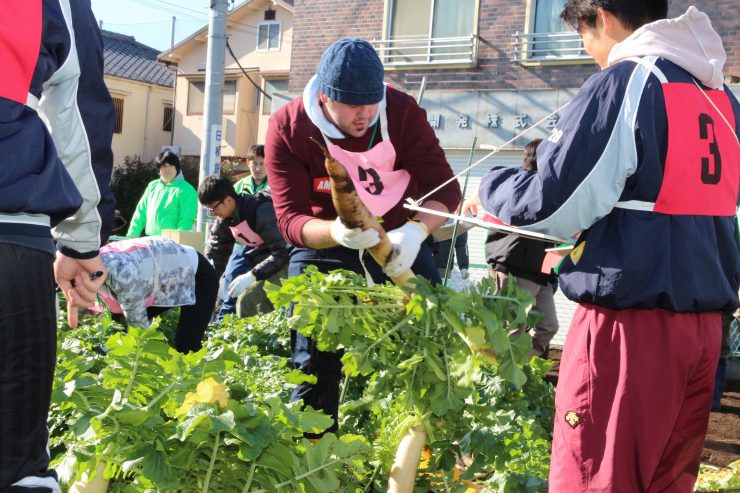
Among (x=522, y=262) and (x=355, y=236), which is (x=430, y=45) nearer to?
(x=522, y=262)

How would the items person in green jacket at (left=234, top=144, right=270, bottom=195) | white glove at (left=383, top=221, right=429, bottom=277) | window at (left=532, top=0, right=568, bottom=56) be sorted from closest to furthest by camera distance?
white glove at (left=383, top=221, right=429, bottom=277), person in green jacket at (left=234, top=144, right=270, bottom=195), window at (left=532, top=0, right=568, bottom=56)

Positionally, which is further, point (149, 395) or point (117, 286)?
point (117, 286)

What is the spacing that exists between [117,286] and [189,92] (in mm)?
31871

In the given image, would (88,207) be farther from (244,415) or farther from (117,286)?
(117,286)

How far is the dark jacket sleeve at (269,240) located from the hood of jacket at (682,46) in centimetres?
441

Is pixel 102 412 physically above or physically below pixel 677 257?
below

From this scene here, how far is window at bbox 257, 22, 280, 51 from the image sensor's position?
3366 centimetres

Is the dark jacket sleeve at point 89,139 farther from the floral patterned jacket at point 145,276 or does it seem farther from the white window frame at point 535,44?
the white window frame at point 535,44

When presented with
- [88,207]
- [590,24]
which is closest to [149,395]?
[88,207]

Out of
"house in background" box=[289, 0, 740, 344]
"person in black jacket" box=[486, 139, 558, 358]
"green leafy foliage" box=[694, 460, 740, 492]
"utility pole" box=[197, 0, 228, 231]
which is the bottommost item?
"green leafy foliage" box=[694, 460, 740, 492]

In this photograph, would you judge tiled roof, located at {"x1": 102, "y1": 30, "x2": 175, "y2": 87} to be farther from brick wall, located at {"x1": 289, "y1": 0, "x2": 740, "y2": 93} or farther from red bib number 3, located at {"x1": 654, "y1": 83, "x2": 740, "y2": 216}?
red bib number 3, located at {"x1": 654, "y1": 83, "x2": 740, "y2": 216}

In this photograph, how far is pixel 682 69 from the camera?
2586 millimetres

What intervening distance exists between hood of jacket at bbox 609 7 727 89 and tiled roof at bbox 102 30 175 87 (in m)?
35.3

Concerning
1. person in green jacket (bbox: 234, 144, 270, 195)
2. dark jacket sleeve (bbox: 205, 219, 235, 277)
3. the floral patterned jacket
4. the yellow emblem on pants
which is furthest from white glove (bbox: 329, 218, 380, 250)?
person in green jacket (bbox: 234, 144, 270, 195)
